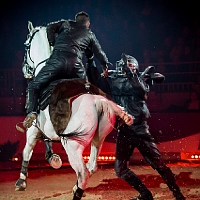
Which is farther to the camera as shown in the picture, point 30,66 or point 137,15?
point 137,15

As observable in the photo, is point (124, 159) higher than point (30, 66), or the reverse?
point (30, 66)

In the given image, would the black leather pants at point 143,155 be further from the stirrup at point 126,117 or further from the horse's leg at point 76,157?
the horse's leg at point 76,157

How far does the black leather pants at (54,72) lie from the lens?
14.3 ft

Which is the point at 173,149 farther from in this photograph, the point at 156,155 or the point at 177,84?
the point at 156,155

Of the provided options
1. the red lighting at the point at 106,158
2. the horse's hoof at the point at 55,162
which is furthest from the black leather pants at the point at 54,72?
the red lighting at the point at 106,158

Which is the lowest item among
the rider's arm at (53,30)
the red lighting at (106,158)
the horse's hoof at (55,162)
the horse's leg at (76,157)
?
the red lighting at (106,158)

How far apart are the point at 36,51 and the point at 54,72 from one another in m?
0.66

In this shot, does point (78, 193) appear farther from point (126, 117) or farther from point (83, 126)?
point (126, 117)

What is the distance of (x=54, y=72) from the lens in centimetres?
436

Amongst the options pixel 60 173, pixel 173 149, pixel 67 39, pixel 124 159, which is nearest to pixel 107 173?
pixel 60 173

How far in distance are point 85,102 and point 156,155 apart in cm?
131

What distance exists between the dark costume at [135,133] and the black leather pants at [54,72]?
724 millimetres

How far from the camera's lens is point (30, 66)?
509cm

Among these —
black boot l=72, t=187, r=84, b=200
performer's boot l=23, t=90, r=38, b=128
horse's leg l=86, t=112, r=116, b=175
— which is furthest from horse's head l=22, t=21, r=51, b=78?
black boot l=72, t=187, r=84, b=200
